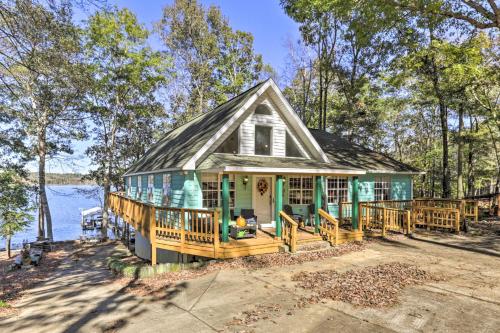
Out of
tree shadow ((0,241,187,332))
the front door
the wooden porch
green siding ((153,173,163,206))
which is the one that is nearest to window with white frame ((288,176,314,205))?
the front door

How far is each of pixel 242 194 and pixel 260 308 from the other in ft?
22.3

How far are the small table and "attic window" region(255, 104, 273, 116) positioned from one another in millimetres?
4873

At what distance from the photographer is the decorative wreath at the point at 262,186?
12.9 m

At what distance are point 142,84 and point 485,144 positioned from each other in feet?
116

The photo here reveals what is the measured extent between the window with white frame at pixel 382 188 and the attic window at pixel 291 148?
241 inches

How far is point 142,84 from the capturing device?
2594cm

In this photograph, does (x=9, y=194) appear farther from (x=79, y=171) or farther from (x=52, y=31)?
(x=52, y=31)

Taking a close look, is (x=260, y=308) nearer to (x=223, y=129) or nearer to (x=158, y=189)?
(x=223, y=129)

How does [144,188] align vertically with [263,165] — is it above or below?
below

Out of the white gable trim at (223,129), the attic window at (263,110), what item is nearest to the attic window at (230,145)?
the white gable trim at (223,129)

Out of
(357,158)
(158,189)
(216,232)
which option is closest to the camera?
(216,232)

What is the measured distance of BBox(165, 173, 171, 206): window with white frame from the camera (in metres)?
12.4

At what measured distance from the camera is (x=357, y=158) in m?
17.2

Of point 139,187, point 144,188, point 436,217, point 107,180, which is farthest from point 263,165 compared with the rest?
point 107,180
